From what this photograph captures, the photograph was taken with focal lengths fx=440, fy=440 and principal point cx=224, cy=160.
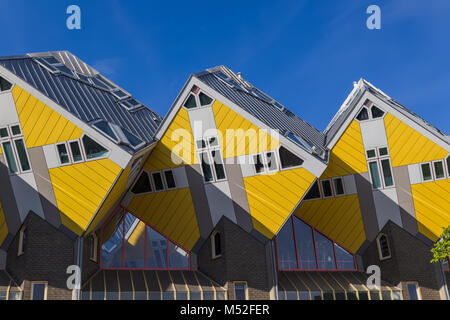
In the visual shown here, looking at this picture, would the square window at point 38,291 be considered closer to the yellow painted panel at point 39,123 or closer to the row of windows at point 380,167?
the yellow painted panel at point 39,123

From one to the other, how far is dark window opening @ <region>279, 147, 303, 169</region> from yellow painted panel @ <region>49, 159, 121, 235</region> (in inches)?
376

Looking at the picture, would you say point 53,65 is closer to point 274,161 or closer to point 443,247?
point 274,161

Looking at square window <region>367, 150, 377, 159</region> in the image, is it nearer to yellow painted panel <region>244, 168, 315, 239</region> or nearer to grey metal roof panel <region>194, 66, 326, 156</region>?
grey metal roof panel <region>194, 66, 326, 156</region>

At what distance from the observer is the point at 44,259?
24.2 metres

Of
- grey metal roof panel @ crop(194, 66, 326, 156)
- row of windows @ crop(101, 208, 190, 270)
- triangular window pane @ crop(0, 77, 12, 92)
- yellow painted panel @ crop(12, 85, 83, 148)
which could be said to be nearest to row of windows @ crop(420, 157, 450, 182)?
grey metal roof panel @ crop(194, 66, 326, 156)

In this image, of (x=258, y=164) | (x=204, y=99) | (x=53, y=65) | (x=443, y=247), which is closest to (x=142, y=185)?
(x=204, y=99)

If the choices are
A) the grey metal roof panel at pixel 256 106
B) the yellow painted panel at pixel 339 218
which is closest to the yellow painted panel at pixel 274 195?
the grey metal roof panel at pixel 256 106

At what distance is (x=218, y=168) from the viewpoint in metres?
27.3

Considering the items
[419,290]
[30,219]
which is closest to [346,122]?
[419,290]

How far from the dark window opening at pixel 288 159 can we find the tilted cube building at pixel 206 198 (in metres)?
0.08

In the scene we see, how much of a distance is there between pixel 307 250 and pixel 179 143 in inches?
464

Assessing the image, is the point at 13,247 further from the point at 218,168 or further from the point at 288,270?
the point at 288,270
